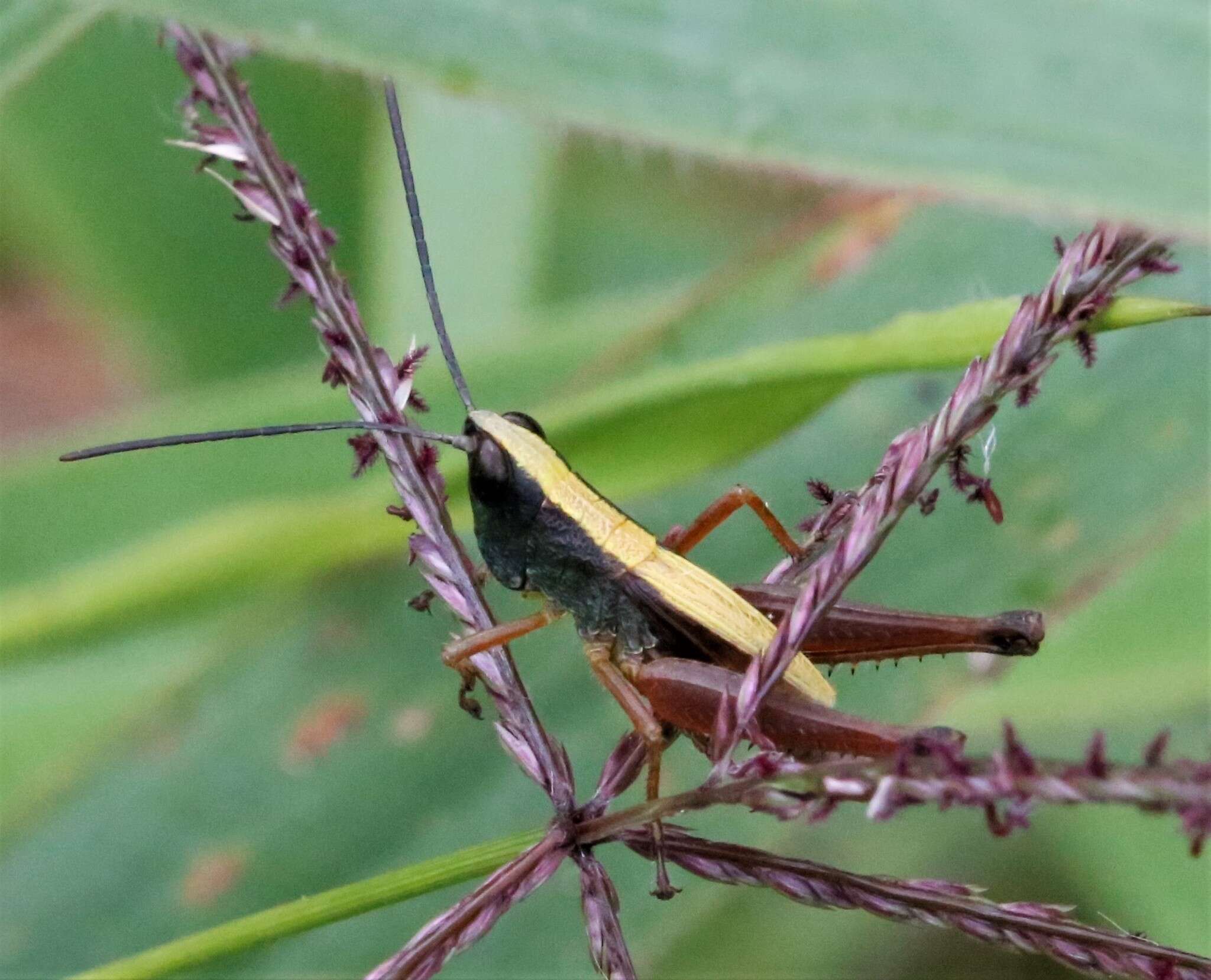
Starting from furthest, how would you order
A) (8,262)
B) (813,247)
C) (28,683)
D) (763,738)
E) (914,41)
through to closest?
(8,262) < (28,683) < (813,247) < (914,41) < (763,738)

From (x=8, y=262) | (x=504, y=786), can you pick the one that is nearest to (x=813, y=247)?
(x=504, y=786)

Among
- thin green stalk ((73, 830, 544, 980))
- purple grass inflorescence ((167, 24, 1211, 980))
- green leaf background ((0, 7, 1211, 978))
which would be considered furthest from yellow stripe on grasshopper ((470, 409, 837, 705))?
thin green stalk ((73, 830, 544, 980))

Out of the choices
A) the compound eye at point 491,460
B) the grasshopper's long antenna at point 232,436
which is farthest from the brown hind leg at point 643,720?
the grasshopper's long antenna at point 232,436

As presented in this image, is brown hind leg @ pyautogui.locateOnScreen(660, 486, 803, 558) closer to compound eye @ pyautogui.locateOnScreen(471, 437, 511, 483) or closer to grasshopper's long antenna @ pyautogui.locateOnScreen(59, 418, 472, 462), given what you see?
compound eye @ pyautogui.locateOnScreen(471, 437, 511, 483)


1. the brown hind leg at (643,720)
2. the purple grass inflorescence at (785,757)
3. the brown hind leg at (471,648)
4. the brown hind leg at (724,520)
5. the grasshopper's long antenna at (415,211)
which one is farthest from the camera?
the brown hind leg at (724,520)

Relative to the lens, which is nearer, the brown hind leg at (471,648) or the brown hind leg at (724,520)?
the brown hind leg at (471,648)

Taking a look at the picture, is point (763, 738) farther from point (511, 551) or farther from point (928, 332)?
point (511, 551)

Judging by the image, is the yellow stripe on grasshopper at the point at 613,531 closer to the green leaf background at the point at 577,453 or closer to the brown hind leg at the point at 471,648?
the green leaf background at the point at 577,453
